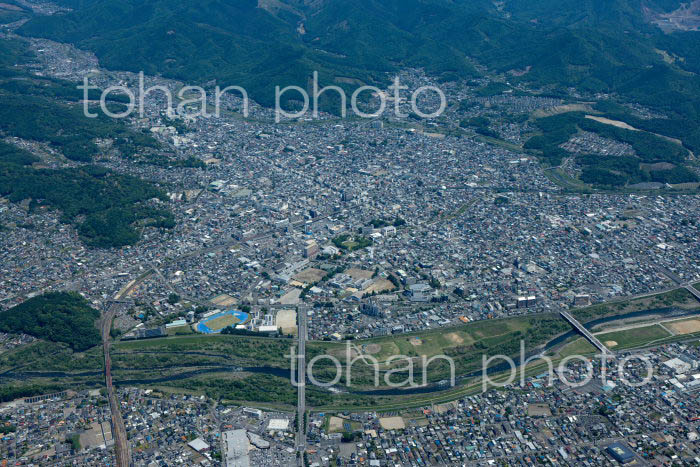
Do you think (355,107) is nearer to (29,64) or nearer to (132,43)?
(132,43)

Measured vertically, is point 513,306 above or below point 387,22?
below

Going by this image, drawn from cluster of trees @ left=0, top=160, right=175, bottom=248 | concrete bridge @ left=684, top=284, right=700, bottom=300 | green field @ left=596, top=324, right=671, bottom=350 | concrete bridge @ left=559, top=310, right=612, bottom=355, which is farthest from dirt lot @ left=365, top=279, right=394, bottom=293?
concrete bridge @ left=684, top=284, right=700, bottom=300

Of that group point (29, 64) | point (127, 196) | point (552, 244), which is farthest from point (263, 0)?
point (552, 244)

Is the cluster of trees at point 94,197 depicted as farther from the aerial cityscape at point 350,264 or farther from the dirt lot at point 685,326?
the dirt lot at point 685,326

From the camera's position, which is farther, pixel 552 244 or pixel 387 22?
pixel 387 22

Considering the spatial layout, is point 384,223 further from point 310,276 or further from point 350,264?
point 310,276

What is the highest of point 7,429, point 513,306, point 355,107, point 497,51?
point 497,51

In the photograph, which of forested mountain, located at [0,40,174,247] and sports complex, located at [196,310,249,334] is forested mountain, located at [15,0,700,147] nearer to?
forested mountain, located at [0,40,174,247]
